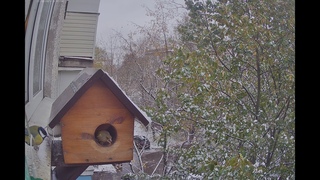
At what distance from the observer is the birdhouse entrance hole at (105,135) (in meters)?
0.76

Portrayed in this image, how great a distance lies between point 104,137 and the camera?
766mm

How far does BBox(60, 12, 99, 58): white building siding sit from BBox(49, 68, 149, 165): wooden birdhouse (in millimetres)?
601

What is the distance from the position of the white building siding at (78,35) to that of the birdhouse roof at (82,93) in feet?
1.93

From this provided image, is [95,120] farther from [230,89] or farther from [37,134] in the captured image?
[230,89]

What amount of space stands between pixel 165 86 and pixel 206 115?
254mm

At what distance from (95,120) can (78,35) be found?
785 millimetres

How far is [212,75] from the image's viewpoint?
1.76m

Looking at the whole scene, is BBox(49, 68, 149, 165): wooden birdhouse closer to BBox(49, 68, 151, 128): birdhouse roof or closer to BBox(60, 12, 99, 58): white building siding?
BBox(49, 68, 151, 128): birdhouse roof

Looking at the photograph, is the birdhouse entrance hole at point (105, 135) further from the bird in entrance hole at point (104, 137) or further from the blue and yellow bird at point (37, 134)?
the blue and yellow bird at point (37, 134)

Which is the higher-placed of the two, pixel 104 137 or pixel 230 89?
pixel 230 89

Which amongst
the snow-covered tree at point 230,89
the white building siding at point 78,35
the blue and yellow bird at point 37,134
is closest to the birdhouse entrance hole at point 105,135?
the blue and yellow bird at point 37,134

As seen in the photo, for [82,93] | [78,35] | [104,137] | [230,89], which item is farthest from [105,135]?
[230,89]
